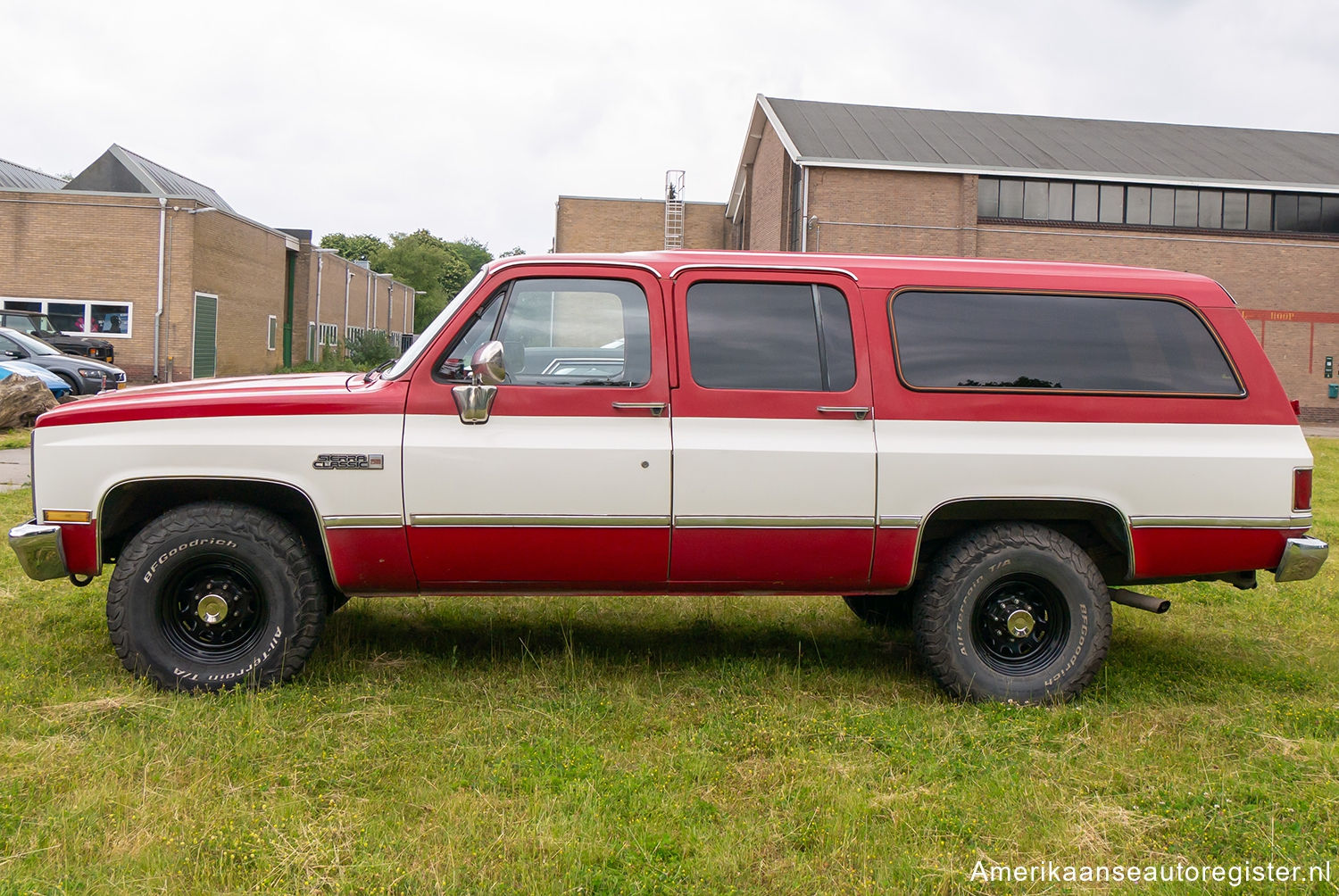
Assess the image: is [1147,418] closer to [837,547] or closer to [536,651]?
[837,547]

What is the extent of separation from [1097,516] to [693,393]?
2.01 m

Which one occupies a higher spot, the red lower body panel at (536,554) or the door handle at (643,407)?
the door handle at (643,407)

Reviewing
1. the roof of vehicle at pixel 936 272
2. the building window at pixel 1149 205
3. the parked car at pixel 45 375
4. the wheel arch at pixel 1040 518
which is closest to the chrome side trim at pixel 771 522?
the wheel arch at pixel 1040 518

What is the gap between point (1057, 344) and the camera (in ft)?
15.9

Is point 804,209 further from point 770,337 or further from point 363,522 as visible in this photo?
point 363,522

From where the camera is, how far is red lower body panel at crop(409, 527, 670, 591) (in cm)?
459

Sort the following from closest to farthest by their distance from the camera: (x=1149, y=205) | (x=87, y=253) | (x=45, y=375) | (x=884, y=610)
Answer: (x=884, y=610) < (x=45, y=375) < (x=87, y=253) < (x=1149, y=205)

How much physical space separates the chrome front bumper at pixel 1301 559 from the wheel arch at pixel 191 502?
433 cm

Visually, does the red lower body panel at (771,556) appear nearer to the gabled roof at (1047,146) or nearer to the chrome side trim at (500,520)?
the chrome side trim at (500,520)

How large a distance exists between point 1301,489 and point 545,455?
348cm

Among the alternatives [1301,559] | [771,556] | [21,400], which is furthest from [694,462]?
[21,400]

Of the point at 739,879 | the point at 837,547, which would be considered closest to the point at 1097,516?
the point at 837,547

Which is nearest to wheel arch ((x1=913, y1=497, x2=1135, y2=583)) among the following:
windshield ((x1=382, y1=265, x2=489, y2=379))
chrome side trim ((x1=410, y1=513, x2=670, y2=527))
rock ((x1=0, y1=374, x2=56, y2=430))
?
chrome side trim ((x1=410, y1=513, x2=670, y2=527))

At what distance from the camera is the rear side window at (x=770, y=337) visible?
4691 mm
